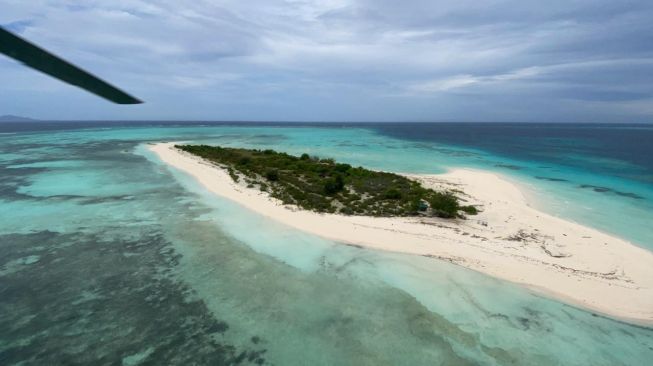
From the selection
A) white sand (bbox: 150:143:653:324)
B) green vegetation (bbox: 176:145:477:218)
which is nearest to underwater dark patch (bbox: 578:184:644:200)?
white sand (bbox: 150:143:653:324)

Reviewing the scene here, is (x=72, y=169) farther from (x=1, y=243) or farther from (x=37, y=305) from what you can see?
(x=37, y=305)

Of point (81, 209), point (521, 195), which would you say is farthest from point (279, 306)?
point (521, 195)

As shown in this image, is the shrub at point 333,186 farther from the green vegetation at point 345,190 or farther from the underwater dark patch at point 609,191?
the underwater dark patch at point 609,191

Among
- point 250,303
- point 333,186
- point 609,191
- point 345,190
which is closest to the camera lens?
point 250,303

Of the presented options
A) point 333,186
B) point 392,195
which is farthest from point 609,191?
point 333,186

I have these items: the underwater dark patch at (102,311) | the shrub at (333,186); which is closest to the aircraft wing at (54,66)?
the underwater dark patch at (102,311)

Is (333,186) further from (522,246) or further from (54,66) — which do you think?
(54,66)

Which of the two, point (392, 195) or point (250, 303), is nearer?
point (250, 303)

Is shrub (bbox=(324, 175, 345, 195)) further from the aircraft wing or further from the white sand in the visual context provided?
the aircraft wing
